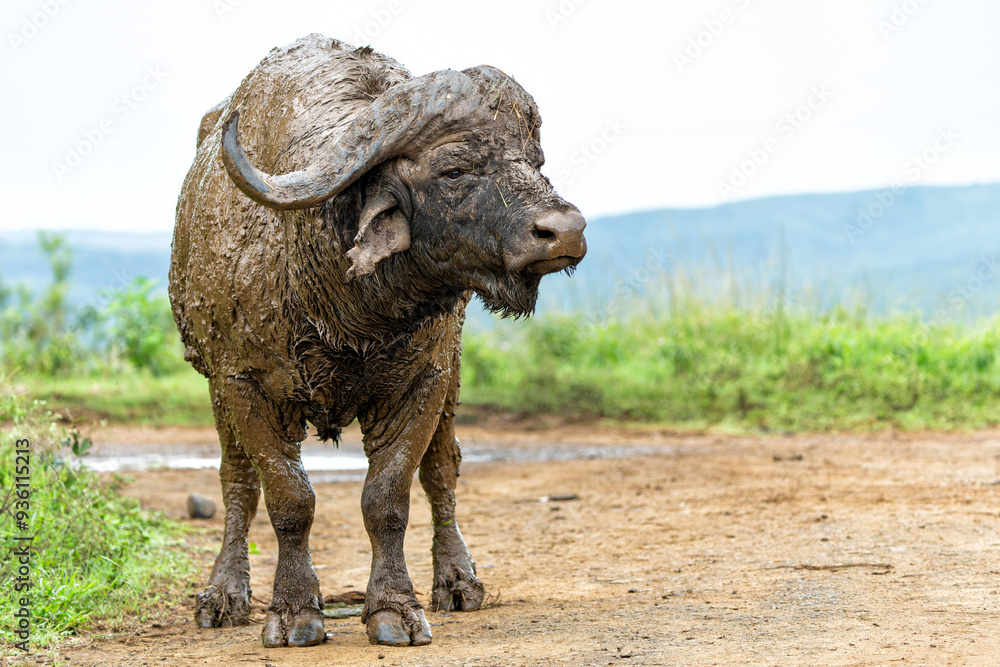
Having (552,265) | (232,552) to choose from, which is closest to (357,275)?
(552,265)

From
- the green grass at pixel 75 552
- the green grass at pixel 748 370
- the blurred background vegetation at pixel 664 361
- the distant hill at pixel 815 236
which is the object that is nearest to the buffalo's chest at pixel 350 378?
the green grass at pixel 75 552

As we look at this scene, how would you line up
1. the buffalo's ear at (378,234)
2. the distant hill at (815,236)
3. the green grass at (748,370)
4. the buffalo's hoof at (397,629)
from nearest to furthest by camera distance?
the buffalo's ear at (378,234) < the buffalo's hoof at (397,629) < the green grass at (748,370) < the distant hill at (815,236)

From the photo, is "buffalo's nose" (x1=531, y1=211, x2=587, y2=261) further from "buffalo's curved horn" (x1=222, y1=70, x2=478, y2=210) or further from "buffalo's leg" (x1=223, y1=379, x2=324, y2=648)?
"buffalo's leg" (x1=223, y1=379, x2=324, y2=648)

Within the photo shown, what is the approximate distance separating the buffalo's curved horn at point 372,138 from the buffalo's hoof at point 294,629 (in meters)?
1.78

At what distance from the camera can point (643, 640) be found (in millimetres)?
4219

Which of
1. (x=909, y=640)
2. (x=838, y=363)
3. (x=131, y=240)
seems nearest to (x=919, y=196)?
(x=838, y=363)

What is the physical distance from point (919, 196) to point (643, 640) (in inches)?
1654

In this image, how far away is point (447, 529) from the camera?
549 centimetres

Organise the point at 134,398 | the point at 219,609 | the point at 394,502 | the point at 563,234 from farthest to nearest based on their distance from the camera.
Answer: the point at 134,398, the point at 219,609, the point at 394,502, the point at 563,234

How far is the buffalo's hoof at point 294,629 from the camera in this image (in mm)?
4520

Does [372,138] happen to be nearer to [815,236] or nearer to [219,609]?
[219,609]

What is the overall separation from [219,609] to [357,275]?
7.09ft

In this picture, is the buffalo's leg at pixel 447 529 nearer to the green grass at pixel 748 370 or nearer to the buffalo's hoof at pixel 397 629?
the buffalo's hoof at pixel 397 629

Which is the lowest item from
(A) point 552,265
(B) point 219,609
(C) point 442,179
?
(B) point 219,609
